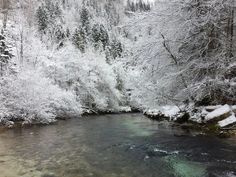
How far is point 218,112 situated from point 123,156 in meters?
4.42

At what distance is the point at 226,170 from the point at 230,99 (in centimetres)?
543

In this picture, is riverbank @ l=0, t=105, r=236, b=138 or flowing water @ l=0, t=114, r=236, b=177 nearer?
flowing water @ l=0, t=114, r=236, b=177

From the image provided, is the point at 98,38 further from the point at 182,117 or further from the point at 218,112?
the point at 218,112

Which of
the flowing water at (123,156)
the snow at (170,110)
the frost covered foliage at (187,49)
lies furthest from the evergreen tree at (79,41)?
the flowing water at (123,156)

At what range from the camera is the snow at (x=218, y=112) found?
12.1m

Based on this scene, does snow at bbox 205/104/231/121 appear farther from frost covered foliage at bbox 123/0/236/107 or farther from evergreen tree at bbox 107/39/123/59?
evergreen tree at bbox 107/39/123/59

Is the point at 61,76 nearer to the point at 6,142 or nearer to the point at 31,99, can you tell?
the point at 31,99

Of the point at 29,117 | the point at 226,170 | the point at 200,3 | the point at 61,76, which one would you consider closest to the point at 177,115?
the point at 200,3

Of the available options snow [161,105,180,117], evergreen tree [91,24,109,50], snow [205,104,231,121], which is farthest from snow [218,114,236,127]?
evergreen tree [91,24,109,50]

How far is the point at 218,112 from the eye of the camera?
1241 cm

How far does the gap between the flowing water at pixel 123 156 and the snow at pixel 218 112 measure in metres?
0.95

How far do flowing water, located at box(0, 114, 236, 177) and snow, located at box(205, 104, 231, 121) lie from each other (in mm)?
945

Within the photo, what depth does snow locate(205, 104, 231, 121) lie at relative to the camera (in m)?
12.1

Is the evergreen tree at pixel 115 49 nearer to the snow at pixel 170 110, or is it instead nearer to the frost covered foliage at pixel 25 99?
the frost covered foliage at pixel 25 99
